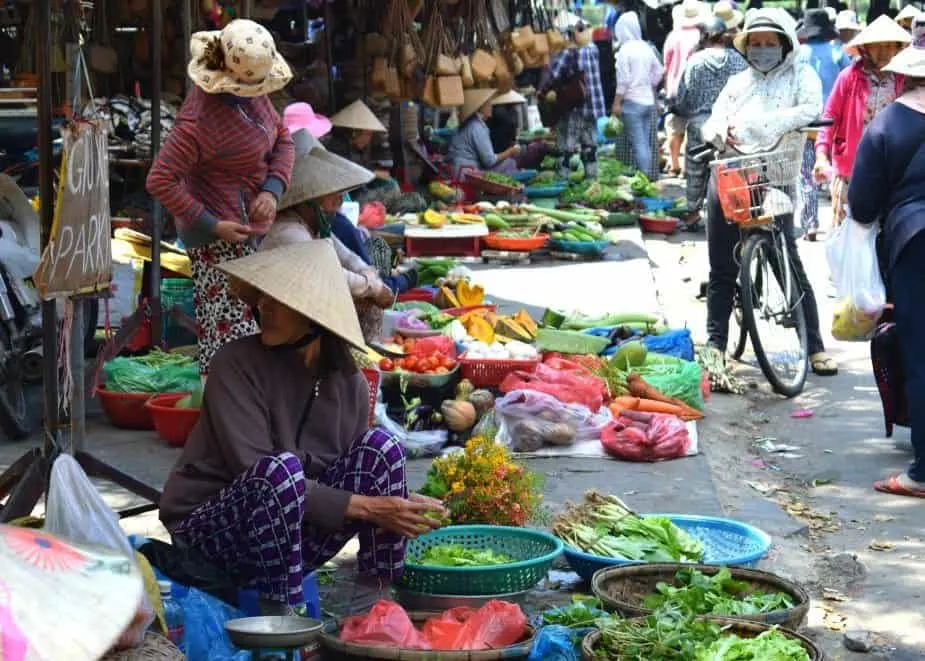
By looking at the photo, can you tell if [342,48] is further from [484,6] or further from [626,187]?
[626,187]

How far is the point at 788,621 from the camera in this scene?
4.14 meters

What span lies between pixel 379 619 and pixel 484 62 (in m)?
10.8

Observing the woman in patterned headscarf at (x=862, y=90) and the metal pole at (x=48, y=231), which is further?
the woman in patterned headscarf at (x=862, y=90)

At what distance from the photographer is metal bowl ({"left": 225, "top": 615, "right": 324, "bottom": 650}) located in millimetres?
3367

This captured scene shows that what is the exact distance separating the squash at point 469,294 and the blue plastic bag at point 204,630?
5507 millimetres

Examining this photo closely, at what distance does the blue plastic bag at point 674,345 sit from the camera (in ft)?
27.5

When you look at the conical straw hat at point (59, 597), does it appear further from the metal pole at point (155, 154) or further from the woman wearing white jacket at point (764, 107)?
the woman wearing white jacket at point (764, 107)

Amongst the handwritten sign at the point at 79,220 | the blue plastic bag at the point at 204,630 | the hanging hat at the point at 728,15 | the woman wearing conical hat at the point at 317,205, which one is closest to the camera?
the blue plastic bag at the point at 204,630

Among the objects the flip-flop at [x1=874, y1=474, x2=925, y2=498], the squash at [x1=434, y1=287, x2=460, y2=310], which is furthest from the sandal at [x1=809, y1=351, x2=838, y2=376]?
the flip-flop at [x1=874, y1=474, x2=925, y2=498]

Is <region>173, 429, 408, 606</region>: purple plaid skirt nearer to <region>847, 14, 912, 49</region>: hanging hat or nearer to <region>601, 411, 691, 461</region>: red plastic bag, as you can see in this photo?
<region>601, 411, 691, 461</region>: red plastic bag

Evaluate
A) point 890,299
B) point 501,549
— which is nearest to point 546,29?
point 890,299

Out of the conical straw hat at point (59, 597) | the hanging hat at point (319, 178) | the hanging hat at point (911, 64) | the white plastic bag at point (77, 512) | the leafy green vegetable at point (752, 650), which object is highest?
the hanging hat at point (911, 64)

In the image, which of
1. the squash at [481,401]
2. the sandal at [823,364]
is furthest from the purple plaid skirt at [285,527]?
the sandal at [823,364]

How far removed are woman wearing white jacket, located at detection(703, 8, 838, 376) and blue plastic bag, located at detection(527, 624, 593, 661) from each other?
4.98 meters
